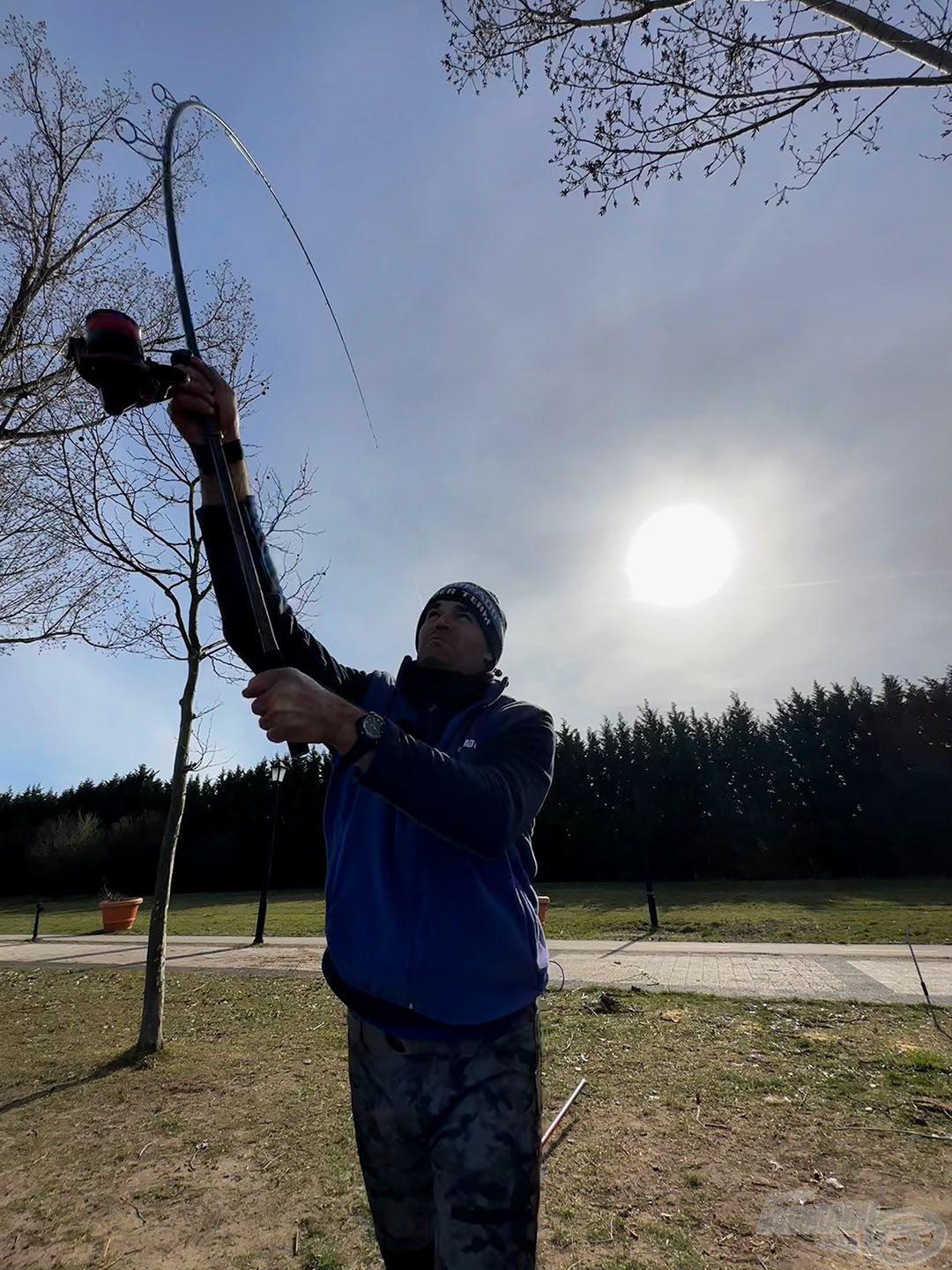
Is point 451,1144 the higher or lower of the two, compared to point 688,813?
lower

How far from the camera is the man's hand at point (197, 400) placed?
1.94 m

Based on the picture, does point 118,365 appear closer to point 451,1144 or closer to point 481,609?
point 481,609

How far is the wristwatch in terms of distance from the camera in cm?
146

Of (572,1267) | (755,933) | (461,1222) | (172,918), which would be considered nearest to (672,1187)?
(572,1267)

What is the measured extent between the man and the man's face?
0.93 feet

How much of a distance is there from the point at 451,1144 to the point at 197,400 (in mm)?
1965

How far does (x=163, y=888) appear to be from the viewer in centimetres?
681

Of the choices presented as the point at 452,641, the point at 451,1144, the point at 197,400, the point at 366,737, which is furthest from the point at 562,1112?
the point at 197,400

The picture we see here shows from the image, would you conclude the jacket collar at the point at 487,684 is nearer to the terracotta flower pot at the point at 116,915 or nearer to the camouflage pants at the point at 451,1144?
the camouflage pants at the point at 451,1144

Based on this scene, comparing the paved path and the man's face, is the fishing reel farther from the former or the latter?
the paved path

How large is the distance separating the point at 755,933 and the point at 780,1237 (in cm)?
1275

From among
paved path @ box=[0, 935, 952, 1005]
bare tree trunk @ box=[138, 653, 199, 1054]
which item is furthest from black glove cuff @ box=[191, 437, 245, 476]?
paved path @ box=[0, 935, 952, 1005]

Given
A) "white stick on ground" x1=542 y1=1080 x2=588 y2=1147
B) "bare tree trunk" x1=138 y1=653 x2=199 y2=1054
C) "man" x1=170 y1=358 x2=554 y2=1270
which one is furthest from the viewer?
"bare tree trunk" x1=138 y1=653 x2=199 y2=1054

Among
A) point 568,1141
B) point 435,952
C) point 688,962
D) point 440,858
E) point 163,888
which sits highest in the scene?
point 163,888
